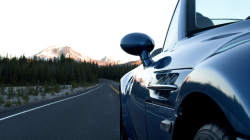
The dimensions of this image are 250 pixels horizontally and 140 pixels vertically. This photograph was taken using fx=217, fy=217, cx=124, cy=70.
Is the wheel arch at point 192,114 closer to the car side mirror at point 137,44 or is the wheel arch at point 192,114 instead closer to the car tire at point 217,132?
the car tire at point 217,132

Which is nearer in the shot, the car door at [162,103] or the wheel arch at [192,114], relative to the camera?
the wheel arch at [192,114]

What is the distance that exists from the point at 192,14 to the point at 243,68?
1223 mm

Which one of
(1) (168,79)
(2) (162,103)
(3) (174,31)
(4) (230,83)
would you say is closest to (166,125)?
(2) (162,103)

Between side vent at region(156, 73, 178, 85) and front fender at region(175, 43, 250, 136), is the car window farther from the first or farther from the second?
front fender at region(175, 43, 250, 136)

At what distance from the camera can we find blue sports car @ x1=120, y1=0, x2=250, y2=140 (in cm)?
73

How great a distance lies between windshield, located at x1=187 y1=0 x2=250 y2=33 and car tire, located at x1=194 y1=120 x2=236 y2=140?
963mm

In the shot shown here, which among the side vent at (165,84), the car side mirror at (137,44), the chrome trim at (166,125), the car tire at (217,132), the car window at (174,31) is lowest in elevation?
the chrome trim at (166,125)

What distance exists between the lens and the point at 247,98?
672 mm

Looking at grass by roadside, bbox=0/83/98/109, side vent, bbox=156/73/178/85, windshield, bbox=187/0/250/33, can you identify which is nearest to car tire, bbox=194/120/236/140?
side vent, bbox=156/73/178/85

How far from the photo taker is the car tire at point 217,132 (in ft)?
2.60

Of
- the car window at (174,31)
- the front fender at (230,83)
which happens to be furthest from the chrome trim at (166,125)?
the car window at (174,31)

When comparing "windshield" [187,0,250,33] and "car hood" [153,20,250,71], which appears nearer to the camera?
"car hood" [153,20,250,71]

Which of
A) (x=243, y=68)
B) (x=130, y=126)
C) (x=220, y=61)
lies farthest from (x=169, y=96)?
(x=130, y=126)

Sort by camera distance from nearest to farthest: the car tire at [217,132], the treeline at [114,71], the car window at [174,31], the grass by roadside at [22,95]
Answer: the car tire at [217,132] < the car window at [174,31] < the grass by roadside at [22,95] < the treeline at [114,71]
